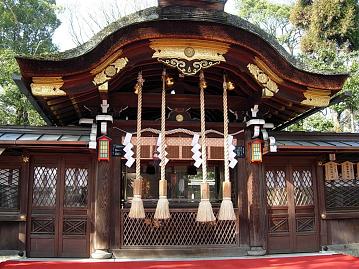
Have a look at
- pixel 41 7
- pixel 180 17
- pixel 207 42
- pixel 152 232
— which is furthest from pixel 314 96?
pixel 41 7

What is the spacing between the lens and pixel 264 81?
6785 millimetres

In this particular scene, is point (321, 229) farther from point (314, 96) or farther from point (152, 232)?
point (152, 232)

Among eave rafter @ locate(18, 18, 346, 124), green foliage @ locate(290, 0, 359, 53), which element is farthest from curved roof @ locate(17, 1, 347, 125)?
green foliage @ locate(290, 0, 359, 53)

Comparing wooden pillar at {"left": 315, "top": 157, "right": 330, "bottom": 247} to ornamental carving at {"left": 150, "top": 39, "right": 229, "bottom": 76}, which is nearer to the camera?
ornamental carving at {"left": 150, "top": 39, "right": 229, "bottom": 76}

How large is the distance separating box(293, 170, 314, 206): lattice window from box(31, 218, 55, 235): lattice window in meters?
5.08

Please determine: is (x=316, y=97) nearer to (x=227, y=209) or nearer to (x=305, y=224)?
(x=305, y=224)

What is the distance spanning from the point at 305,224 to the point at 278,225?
65 cm

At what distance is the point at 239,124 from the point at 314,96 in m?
1.61

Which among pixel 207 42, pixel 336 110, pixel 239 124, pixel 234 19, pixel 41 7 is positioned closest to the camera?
pixel 207 42

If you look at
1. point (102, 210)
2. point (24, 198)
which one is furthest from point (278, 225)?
point (24, 198)

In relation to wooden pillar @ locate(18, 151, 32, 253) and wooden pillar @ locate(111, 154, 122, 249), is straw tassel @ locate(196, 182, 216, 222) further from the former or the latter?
wooden pillar @ locate(18, 151, 32, 253)

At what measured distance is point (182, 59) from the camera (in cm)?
638

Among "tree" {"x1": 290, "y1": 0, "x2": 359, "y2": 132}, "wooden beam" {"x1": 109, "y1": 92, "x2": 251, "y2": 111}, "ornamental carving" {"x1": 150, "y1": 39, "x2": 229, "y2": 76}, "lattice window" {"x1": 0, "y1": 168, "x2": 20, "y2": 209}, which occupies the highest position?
"tree" {"x1": 290, "y1": 0, "x2": 359, "y2": 132}

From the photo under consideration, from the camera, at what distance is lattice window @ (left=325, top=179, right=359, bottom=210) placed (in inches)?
313
